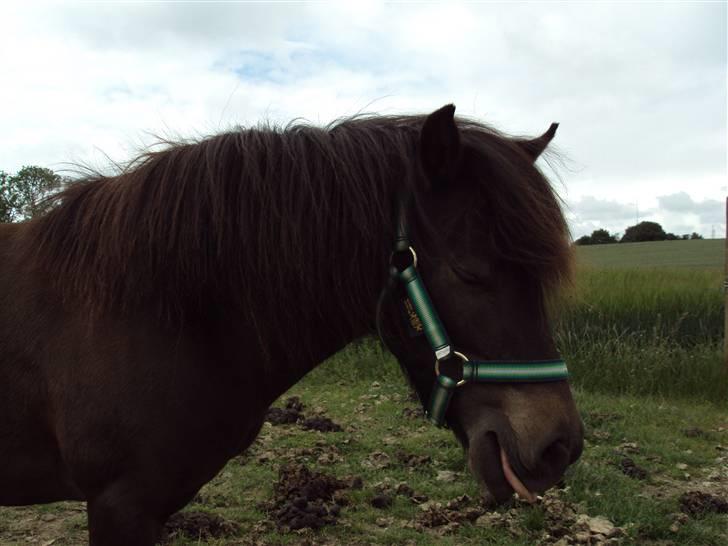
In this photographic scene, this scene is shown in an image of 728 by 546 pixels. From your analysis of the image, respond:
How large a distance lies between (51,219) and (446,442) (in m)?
3.77

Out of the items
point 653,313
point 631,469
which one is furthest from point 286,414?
point 653,313

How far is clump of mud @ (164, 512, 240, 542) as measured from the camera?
11.3ft

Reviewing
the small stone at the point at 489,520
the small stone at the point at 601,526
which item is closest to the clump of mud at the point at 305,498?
the small stone at the point at 489,520

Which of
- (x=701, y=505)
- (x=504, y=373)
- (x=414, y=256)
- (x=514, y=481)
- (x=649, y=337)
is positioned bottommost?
(x=701, y=505)

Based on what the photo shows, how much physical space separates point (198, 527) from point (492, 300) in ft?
8.77

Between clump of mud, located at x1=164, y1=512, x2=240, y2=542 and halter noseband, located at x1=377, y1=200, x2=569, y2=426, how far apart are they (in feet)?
7.62

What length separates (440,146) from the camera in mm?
1737

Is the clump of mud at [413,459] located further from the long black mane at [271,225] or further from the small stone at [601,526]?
the long black mane at [271,225]

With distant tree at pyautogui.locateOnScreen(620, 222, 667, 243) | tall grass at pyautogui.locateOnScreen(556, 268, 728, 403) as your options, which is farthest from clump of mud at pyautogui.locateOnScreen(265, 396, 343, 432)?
distant tree at pyautogui.locateOnScreen(620, 222, 667, 243)

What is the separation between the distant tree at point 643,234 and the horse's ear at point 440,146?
50.5 meters

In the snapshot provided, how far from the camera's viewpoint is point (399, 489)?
4.07m

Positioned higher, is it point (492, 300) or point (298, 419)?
point (492, 300)

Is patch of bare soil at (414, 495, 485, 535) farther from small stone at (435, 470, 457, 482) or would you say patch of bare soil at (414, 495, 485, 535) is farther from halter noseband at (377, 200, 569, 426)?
halter noseband at (377, 200, 569, 426)

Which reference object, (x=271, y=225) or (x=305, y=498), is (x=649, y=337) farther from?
(x=271, y=225)
